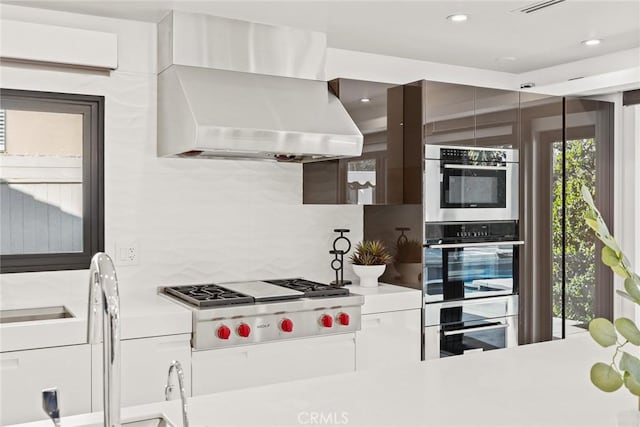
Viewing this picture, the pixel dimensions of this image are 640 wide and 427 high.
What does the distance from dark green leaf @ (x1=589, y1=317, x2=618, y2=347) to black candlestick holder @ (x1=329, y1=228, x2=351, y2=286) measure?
8.63ft

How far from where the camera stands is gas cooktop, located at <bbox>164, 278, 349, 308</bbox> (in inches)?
114

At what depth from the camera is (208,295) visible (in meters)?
3.00

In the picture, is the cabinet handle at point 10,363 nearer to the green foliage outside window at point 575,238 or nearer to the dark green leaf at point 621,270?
the dark green leaf at point 621,270

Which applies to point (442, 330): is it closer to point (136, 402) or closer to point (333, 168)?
point (333, 168)

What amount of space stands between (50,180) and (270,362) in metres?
1.46

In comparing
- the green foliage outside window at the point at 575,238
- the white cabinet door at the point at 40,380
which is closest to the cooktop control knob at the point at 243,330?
the white cabinet door at the point at 40,380

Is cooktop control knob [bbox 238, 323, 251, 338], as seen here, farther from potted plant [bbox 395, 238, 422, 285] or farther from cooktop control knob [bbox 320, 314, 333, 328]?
potted plant [bbox 395, 238, 422, 285]

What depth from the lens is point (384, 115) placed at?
11.7 feet

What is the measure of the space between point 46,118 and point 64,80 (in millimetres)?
221

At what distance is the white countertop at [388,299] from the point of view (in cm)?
332

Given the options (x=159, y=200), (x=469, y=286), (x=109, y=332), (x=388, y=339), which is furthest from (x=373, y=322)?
(x=109, y=332)

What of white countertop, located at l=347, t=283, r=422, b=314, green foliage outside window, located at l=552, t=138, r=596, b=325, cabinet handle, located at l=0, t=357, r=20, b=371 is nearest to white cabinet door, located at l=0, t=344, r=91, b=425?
cabinet handle, located at l=0, t=357, r=20, b=371

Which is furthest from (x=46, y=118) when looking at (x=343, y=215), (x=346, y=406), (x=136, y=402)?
(x=346, y=406)

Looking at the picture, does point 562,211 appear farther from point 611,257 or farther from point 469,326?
point 611,257
